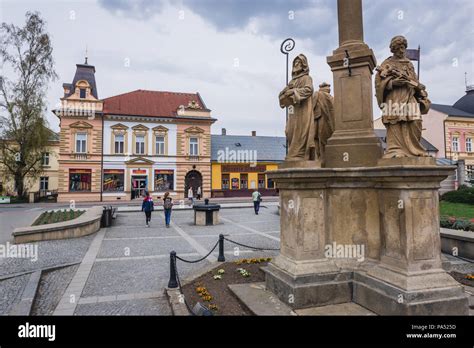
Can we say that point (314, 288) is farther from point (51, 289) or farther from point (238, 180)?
point (238, 180)

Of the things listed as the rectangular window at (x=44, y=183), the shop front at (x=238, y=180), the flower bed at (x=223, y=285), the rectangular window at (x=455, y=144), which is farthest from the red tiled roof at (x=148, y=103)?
the rectangular window at (x=455, y=144)

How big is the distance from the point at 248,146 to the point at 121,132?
54.2 ft

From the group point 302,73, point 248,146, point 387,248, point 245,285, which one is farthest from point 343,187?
point 248,146

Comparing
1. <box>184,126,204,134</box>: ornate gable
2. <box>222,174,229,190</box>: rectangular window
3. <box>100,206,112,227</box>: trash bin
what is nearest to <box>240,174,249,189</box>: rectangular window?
<box>222,174,229,190</box>: rectangular window

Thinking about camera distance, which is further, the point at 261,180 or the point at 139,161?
the point at 261,180

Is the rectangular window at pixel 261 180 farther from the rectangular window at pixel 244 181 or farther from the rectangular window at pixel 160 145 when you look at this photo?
the rectangular window at pixel 160 145

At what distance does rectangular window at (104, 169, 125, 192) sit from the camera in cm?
3185

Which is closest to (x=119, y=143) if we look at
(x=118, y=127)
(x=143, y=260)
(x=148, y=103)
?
(x=118, y=127)

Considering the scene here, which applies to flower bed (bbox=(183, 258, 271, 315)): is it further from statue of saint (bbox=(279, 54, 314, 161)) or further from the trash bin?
the trash bin

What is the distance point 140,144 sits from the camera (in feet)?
109

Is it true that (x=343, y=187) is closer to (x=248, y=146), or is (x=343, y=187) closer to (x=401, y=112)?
(x=401, y=112)

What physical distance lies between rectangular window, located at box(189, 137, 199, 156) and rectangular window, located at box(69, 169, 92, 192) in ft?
35.8

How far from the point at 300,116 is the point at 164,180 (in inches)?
1201
